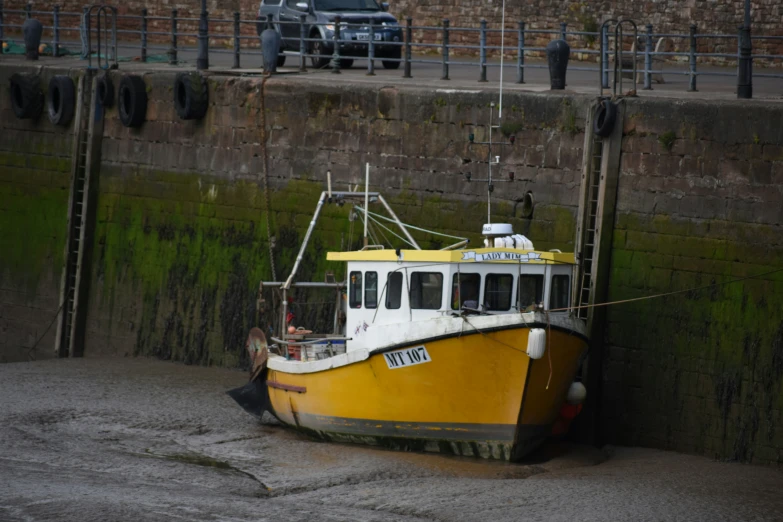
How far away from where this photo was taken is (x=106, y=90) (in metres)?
20.5

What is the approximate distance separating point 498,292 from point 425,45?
291 inches

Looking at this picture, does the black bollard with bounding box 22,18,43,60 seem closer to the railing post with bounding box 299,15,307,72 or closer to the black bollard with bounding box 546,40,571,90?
the railing post with bounding box 299,15,307,72

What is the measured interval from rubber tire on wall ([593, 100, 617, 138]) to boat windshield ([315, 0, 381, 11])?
8628mm

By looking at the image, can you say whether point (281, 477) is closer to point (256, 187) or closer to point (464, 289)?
point (464, 289)

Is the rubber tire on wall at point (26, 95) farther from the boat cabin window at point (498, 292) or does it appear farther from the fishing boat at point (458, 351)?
the boat cabin window at point (498, 292)

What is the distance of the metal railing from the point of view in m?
16.5

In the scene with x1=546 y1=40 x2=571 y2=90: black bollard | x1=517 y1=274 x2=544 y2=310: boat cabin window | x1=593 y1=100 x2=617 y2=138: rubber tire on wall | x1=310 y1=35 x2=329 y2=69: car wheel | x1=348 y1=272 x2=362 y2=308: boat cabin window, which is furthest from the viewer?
x1=310 y1=35 x2=329 y2=69: car wheel

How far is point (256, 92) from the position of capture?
1872cm

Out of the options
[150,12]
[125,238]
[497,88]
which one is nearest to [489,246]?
[497,88]

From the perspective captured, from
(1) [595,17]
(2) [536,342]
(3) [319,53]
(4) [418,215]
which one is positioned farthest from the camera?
(1) [595,17]

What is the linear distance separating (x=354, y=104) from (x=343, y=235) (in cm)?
174

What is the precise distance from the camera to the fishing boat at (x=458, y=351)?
12.8m

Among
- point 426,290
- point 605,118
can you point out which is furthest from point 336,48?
point 426,290

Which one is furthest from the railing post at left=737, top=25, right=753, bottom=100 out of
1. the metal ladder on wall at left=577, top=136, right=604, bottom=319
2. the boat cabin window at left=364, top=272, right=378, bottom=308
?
the boat cabin window at left=364, top=272, right=378, bottom=308
